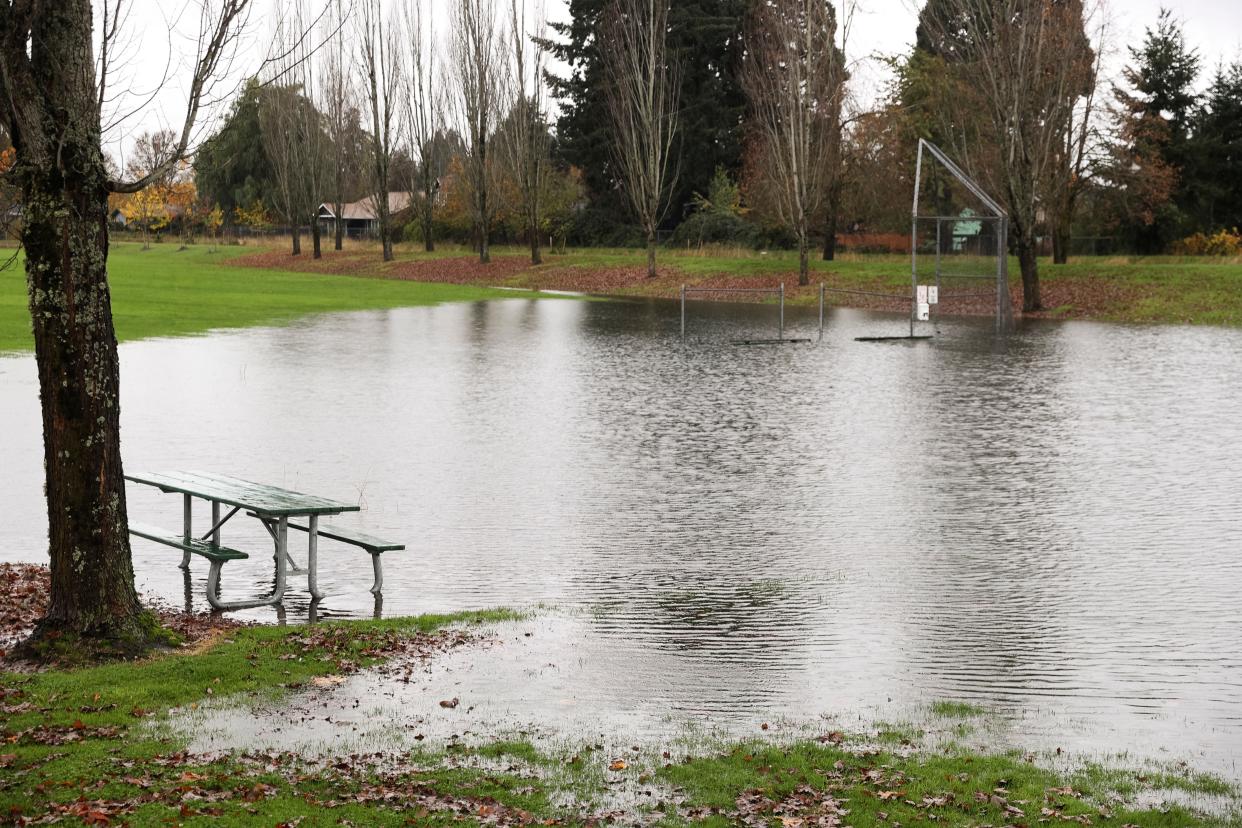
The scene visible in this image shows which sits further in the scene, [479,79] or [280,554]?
[479,79]

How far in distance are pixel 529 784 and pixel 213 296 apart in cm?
4493

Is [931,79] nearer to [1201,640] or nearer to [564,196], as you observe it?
[564,196]

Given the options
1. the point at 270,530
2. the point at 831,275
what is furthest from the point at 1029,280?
the point at 270,530

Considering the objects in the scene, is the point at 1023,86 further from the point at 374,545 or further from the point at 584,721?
the point at 584,721

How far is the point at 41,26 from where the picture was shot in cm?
771

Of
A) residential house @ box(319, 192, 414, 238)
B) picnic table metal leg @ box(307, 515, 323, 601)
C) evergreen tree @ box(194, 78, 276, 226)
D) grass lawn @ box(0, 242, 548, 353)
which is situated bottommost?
picnic table metal leg @ box(307, 515, 323, 601)

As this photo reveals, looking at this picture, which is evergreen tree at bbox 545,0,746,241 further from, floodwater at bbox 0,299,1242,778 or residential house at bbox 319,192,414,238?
floodwater at bbox 0,299,1242,778

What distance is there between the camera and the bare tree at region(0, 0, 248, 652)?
7.76m

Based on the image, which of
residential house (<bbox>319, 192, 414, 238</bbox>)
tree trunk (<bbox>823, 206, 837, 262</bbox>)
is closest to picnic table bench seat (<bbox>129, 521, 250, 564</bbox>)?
tree trunk (<bbox>823, 206, 837, 262</bbox>)

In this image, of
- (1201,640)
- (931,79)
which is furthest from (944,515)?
(931,79)

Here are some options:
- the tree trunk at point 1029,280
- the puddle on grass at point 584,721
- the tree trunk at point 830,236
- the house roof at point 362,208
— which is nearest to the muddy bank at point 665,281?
the tree trunk at point 1029,280

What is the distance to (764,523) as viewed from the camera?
12.8 meters

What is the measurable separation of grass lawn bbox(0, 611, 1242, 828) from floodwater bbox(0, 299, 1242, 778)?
0.62 meters

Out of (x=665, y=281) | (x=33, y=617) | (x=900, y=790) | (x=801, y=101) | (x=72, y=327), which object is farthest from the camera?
(x=665, y=281)
